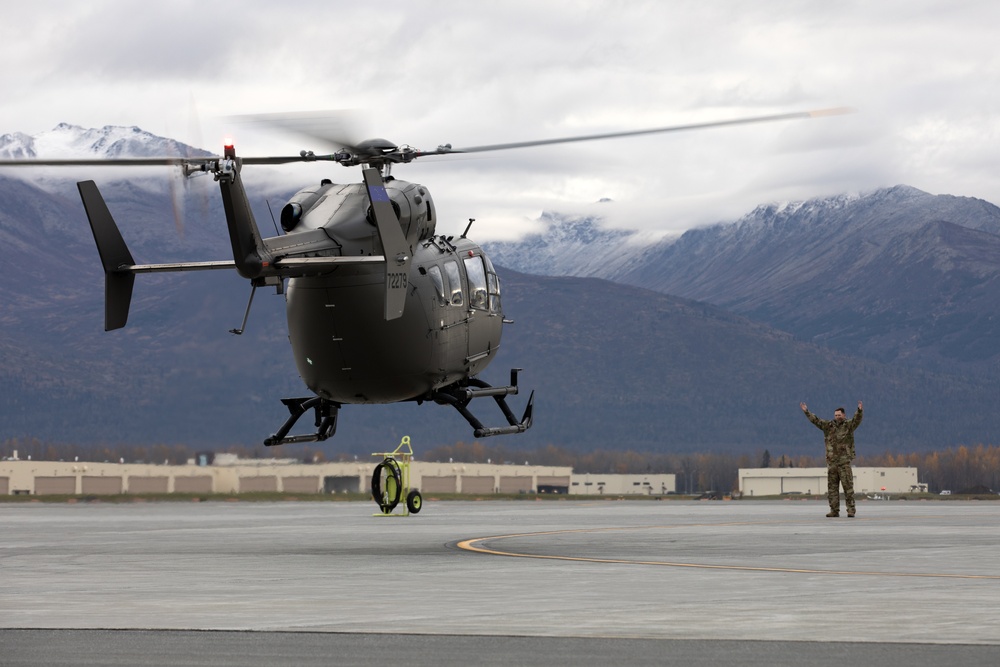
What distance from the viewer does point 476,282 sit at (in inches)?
1575

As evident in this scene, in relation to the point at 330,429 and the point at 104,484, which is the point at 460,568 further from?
the point at 104,484

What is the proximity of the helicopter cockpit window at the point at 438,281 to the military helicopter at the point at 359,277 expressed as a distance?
39 mm

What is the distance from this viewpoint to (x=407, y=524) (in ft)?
131

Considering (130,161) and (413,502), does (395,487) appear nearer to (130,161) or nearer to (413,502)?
(413,502)

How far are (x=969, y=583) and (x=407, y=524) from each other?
74.0 ft

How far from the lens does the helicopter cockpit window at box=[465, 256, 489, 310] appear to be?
39.6 meters

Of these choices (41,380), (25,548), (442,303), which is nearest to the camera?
(25,548)

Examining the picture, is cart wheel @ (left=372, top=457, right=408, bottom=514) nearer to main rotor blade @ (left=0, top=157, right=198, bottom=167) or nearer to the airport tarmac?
the airport tarmac

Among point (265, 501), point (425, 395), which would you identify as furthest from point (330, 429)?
point (265, 501)

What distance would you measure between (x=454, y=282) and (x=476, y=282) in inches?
62.7

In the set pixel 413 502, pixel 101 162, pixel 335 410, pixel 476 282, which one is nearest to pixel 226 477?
pixel 413 502

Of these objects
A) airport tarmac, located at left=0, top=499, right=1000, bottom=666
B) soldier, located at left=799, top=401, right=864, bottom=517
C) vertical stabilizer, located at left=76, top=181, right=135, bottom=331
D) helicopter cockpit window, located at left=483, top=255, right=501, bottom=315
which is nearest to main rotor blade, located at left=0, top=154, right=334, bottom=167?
vertical stabilizer, located at left=76, top=181, right=135, bottom=331

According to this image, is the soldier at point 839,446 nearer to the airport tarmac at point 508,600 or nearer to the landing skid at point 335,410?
the landing skid at point 335,410

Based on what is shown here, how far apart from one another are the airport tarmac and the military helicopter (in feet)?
19.7
